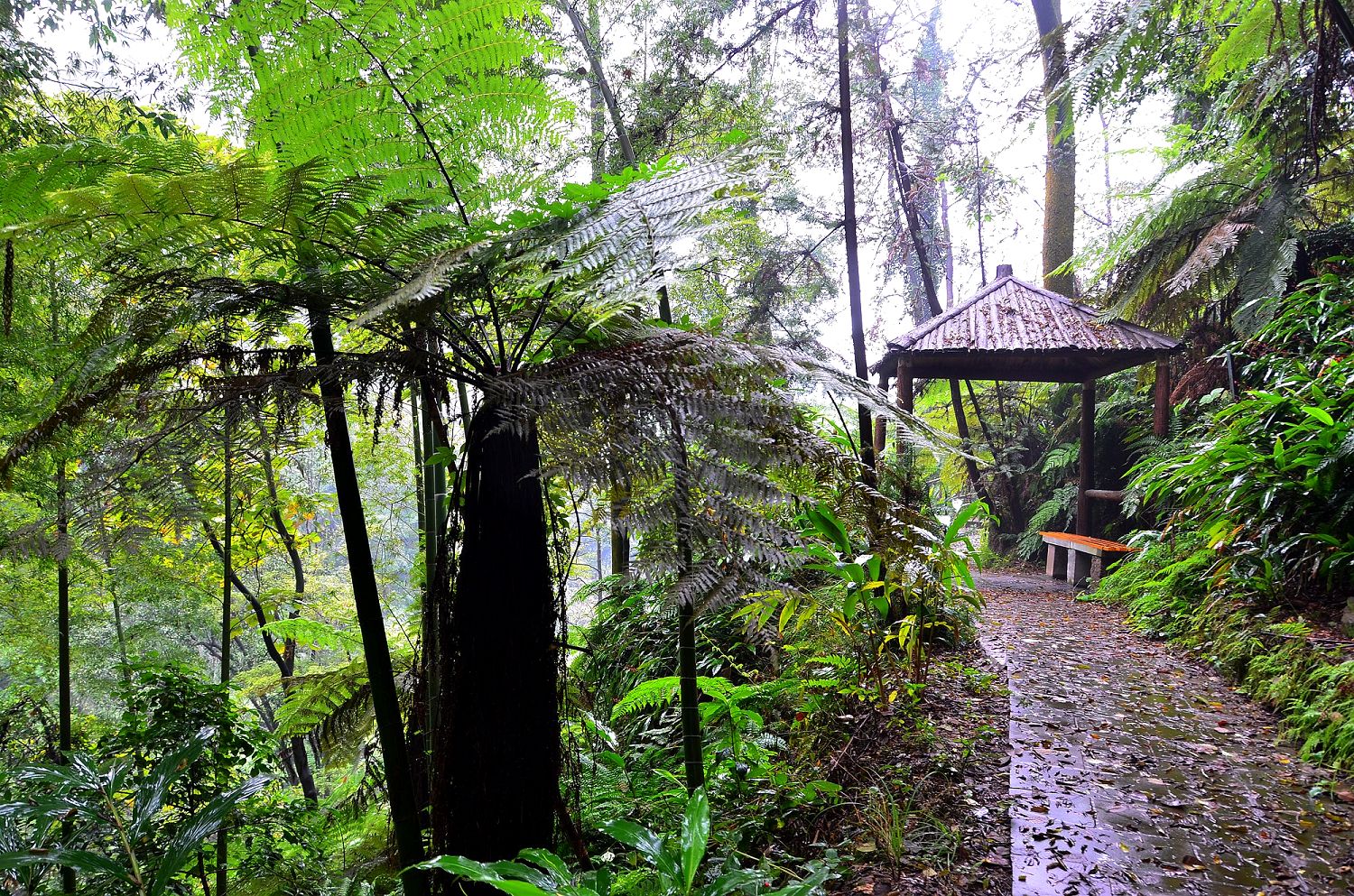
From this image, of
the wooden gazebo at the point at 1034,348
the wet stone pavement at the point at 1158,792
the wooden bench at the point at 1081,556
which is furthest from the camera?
the wooden gazebo at the point at 1034,348

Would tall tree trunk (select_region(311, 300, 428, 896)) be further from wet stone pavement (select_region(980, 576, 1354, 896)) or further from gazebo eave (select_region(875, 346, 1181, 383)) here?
gazebo eave (select_region(875, 346, 1181, 383))

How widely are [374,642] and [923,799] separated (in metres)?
1.86

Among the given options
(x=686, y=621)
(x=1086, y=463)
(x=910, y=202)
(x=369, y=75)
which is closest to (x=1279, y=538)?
(x=1086, y=463)

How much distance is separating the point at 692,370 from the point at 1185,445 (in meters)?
5.63

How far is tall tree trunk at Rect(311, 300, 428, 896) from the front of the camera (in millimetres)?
1228

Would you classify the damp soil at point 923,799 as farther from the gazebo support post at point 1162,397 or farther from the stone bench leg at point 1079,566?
the gazebo support post at point 1162,397

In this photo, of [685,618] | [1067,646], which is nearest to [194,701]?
[685,618]

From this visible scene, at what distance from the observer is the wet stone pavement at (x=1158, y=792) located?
1833mm

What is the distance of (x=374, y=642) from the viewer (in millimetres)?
1254

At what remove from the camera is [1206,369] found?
6.00 m

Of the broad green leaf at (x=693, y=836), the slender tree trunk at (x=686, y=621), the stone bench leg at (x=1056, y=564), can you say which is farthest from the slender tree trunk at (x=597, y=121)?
the stone bench leg at (x=1056, y=564)

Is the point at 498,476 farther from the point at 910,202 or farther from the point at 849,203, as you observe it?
the point at 910,202

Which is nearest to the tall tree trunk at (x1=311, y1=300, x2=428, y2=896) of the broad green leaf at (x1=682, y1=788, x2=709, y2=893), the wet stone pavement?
the broad green leaf at (x1=682, y1=788, x2=709, y2=893)

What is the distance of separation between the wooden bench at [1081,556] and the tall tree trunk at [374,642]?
5.97 m
